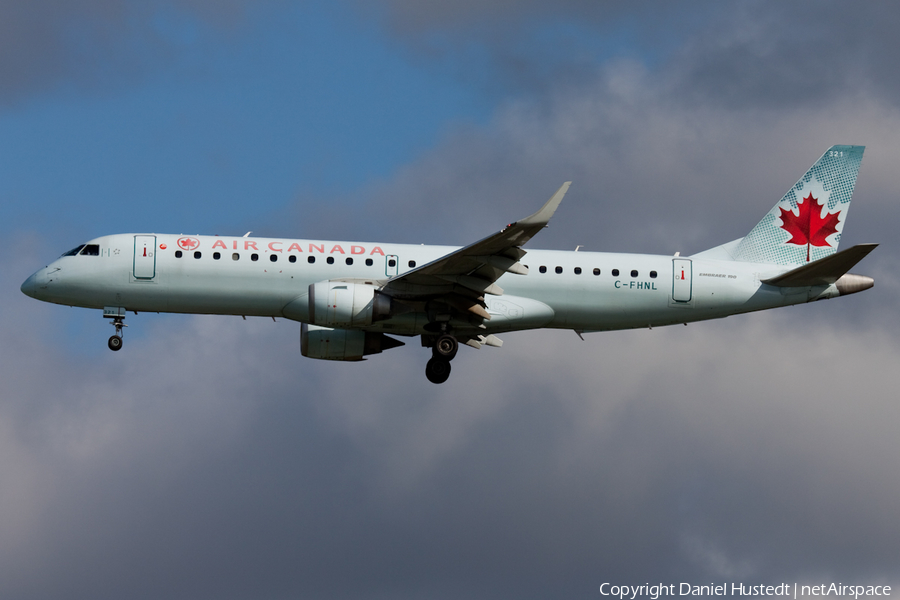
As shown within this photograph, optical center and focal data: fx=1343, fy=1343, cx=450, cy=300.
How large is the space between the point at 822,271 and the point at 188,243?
22237 millimetres

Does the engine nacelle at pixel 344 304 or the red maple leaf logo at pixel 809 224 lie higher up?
the red maple leaf logo at pixel 809 224

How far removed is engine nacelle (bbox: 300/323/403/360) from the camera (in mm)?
48656

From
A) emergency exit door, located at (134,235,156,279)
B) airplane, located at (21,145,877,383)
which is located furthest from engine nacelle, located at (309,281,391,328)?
emergency exit door, located at (134,235,156,279)

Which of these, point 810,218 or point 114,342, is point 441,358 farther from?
point 810,218

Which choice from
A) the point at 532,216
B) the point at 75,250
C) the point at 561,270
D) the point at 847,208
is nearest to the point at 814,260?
the point at 847,208

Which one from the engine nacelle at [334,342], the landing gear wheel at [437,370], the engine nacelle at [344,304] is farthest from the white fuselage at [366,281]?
the engine nacelle at [334,342]

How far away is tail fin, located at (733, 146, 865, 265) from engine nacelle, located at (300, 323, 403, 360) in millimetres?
14259

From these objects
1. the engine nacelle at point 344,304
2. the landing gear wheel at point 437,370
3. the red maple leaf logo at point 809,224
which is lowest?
the landing gear wheel at point 437,370

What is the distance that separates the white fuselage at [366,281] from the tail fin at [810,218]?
2.19 metres

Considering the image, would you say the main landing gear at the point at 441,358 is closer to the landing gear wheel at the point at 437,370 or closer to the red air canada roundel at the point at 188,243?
the landing gear wheel at the point at 437,370

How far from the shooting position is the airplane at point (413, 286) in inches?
1780

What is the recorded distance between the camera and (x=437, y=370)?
155 ft

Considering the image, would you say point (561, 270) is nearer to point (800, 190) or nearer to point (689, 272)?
point (689, 272)

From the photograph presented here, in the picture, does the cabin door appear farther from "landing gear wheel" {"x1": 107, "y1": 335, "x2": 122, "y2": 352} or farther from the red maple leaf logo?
the red maple leaf logo
